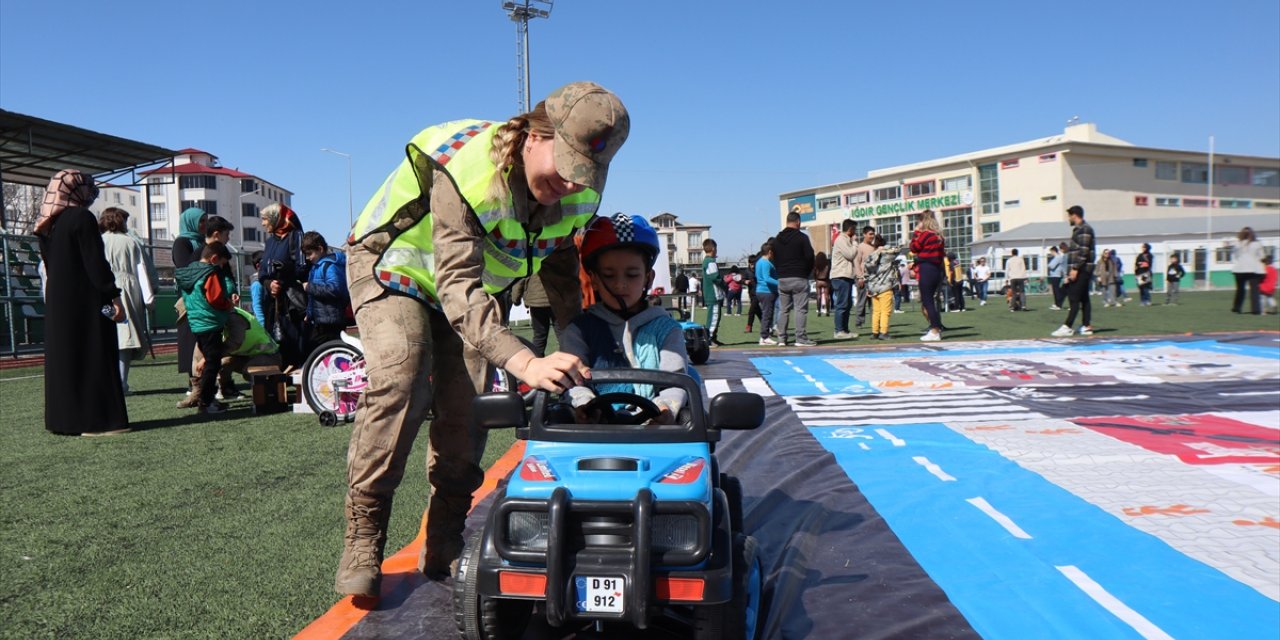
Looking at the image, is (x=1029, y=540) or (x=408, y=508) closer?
(x=1029, y=540)

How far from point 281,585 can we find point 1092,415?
5.64 m

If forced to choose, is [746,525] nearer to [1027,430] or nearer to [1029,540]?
[1029,540]

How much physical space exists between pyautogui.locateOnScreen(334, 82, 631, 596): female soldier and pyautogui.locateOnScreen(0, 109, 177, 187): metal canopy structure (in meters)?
16.4

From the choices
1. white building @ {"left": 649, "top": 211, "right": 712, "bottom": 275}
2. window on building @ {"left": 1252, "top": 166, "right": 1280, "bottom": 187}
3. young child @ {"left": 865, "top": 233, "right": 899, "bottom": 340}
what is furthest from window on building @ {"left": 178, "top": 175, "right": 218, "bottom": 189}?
window on building @ {"left": 1252, "top": 166, "right": 1280, "bottom": 187}

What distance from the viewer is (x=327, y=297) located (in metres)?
7.09

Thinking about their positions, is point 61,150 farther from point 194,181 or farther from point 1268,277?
point 194,181

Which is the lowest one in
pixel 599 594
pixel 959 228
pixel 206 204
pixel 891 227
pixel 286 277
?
pixel 599 594

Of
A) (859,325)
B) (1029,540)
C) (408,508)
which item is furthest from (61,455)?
(859,325)

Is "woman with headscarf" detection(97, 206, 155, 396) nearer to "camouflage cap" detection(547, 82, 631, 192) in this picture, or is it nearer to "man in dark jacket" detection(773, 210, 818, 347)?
"camouflage cap" detection(547, 82, 631, 192)

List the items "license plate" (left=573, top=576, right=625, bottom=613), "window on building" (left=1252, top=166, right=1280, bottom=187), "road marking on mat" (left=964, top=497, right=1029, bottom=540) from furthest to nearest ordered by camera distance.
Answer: "window on building" (left=1252, top=166, right=1280, bottom=187) → "road marking on mat" (left=964, top=497, right=1029, bottom=540) → "license plate" (left=573, top=576, right=625, bottom=613)

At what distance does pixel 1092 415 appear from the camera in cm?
609

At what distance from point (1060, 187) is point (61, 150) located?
235 ft

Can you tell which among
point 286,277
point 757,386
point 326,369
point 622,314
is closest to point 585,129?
point 622,314

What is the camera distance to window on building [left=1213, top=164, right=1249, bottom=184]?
3098 inches
